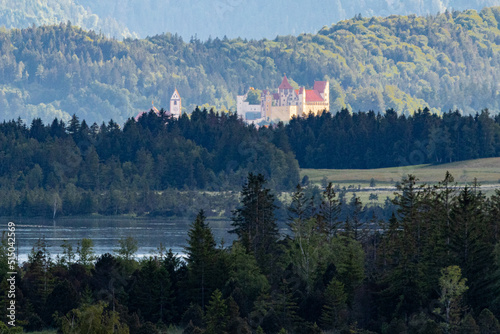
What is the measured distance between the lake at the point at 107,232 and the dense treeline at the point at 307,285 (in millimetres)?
32870

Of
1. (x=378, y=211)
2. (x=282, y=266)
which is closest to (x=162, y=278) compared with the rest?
(x=282, y=266)

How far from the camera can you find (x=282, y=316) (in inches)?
2926

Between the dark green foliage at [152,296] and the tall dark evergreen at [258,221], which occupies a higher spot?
the tall dark evergreen at [258,221]

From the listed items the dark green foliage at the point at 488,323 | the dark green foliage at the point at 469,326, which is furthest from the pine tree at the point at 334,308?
the dark green foliage at the point at 488,323

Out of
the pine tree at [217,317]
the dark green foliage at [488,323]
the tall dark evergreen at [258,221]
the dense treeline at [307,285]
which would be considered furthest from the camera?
the tall dark evergreen at [258,221]

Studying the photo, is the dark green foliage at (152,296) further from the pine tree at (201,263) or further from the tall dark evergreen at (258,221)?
the tall dark evergreen at (258,221)

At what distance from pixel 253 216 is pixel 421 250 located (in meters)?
16.1

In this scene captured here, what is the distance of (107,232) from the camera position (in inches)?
6196

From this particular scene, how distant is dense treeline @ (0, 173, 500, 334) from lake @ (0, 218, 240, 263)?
3287 centimetres

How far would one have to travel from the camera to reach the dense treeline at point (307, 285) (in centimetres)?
7244

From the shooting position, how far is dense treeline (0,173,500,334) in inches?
2852

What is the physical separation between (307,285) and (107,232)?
79434 millimetres

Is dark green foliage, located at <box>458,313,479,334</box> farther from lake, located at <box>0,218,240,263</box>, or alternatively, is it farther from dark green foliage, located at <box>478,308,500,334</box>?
lake, located at <box>0,218,240,263</box>

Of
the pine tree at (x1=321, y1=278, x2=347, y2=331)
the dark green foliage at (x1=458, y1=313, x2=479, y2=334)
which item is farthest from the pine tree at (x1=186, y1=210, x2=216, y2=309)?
the dark green foliage at (x1=458, y1=313, x2=479, y2=334)
